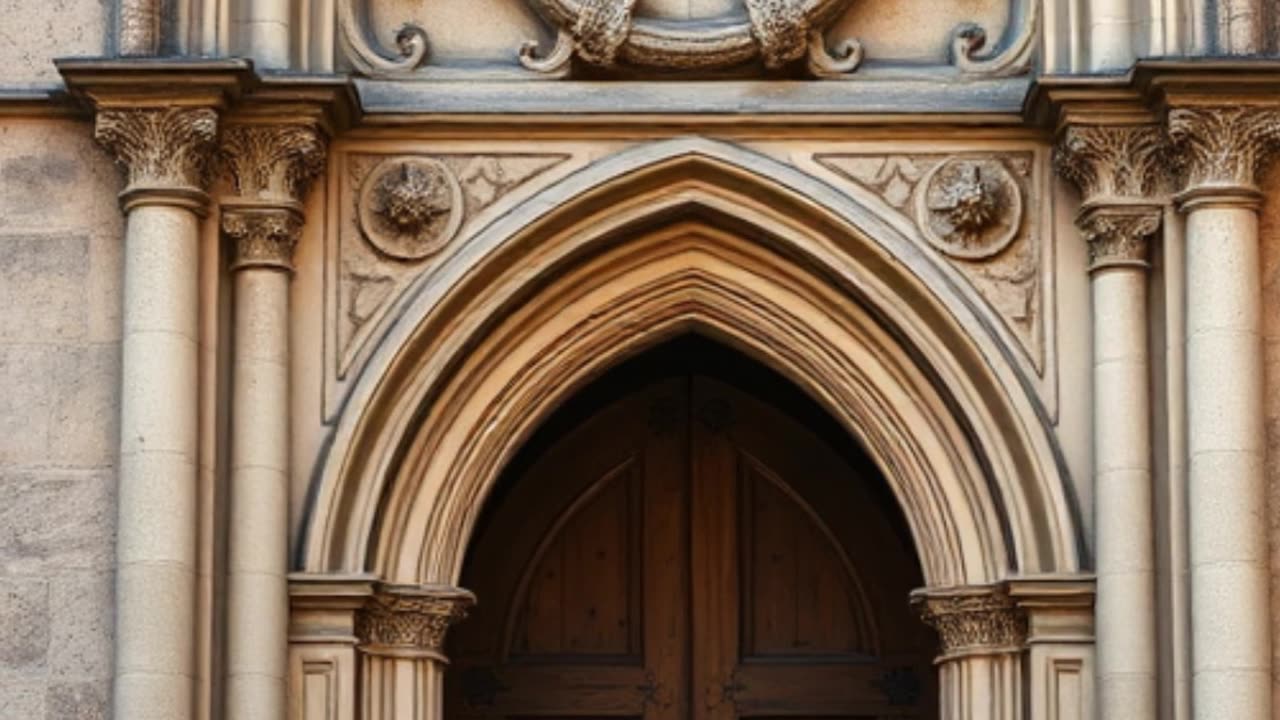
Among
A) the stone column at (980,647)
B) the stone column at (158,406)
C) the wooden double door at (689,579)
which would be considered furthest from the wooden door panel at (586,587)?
the stone column at (158,406)

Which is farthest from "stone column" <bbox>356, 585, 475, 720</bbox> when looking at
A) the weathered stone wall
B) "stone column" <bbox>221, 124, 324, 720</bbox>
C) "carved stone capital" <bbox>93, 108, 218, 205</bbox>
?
"carved stone capital" <bbox>93, 108, 218, 205</bbox>

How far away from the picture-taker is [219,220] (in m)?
15.2

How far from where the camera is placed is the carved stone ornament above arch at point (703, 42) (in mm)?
15414

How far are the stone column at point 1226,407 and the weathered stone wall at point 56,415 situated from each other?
13.1 feet

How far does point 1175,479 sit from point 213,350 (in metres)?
3.57

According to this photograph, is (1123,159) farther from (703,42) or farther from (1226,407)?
(703,42)

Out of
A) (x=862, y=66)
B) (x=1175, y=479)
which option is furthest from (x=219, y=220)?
(x=1175, y=479)

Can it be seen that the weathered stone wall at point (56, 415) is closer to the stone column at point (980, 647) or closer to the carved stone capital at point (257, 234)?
the carved stone capital at point (257, 234)

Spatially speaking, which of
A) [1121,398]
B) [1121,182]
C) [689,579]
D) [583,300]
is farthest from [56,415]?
[1121,182]

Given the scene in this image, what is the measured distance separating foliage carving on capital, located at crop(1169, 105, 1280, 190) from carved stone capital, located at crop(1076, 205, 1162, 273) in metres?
0.25

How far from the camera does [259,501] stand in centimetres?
1502

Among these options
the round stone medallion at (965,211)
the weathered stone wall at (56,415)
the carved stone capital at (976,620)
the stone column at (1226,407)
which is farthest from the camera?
the round stone medallion at (965,211)

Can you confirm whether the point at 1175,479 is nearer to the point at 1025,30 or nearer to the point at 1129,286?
the point at 1129,286

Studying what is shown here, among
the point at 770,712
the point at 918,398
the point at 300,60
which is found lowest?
the point at 770,712
